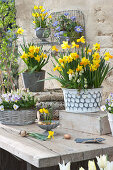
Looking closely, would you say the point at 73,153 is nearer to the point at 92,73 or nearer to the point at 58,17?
the point at 92,73

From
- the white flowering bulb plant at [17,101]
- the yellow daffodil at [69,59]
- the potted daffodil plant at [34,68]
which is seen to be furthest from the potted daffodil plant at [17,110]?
the potted daffodil plant at [34,68]

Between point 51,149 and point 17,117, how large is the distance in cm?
65

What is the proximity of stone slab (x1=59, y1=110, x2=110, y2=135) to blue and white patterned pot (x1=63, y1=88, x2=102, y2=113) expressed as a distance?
42 millimetres

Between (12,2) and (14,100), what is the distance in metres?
2.40

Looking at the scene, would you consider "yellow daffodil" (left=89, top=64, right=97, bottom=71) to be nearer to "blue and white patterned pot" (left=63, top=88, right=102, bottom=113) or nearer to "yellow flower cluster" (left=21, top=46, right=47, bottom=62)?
"blue and white patterned pot" (left=63, top=88, right=102, bottom=113)

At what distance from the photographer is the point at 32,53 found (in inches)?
109

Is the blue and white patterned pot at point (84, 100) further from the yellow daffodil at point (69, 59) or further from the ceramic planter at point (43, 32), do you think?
the ceramic planter at point (43, 32)

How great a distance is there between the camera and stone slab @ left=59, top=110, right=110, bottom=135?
1.99m

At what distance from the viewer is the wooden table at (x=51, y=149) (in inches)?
62.6

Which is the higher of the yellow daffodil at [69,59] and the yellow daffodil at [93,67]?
the yellow daffodil at [69,59]

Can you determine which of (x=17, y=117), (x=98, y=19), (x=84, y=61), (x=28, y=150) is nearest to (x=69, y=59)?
(x=84, y=61)

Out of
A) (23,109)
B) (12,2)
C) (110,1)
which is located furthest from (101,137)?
(12,2)

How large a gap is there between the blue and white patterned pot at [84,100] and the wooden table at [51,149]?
0.17m

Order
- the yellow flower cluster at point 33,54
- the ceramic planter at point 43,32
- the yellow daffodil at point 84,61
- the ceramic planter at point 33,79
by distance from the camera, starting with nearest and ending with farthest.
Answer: the yellow daffodil at point 84,61 → the yellow flower cluster at point 33,54 → the ceramic planter at point 33,79 → the ceramic planter at point 43,32
